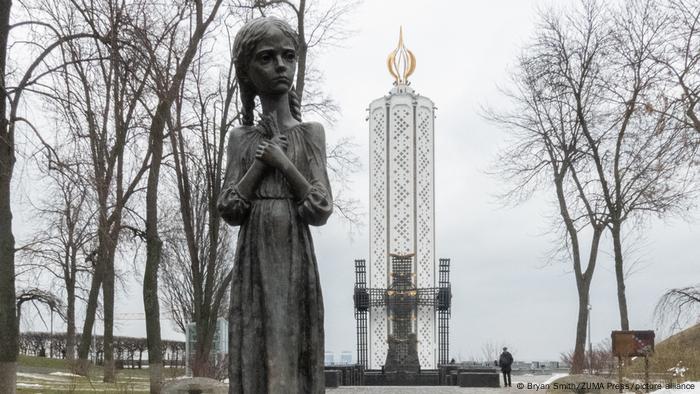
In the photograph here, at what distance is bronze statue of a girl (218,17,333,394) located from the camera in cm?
490

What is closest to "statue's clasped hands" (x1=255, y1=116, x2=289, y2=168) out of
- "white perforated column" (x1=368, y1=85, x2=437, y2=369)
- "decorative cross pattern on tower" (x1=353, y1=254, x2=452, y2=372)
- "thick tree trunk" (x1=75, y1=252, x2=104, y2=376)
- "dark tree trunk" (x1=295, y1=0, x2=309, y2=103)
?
"dark tree trunk" (x1=295, y1=0, x2=309, y2=103)

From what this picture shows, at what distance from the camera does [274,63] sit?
5.16 metres

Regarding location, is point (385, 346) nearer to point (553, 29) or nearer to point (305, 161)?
point (553, 29)

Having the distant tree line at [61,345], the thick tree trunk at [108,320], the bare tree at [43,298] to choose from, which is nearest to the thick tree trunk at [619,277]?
the thick tree trunk at [108,320]

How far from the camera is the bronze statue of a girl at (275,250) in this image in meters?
4.90

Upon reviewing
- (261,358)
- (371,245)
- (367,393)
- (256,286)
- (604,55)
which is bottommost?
(367,393)

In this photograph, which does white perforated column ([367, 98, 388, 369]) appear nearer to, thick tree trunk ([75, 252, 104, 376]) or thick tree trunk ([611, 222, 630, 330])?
thick tree trunk ([75, 252, 104, 376])

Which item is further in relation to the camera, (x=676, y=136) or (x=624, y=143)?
(x=624, y=143)

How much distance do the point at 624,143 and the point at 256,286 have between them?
2023 cm

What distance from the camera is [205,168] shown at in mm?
21016

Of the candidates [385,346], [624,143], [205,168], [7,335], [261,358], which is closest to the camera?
[261,358]

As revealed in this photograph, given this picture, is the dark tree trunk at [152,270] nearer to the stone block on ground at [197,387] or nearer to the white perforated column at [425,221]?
the stone block on ground at [197,387]

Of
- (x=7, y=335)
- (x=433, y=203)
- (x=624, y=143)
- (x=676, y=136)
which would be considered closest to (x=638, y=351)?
(x=676, y=136)

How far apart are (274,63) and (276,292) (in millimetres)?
1369
